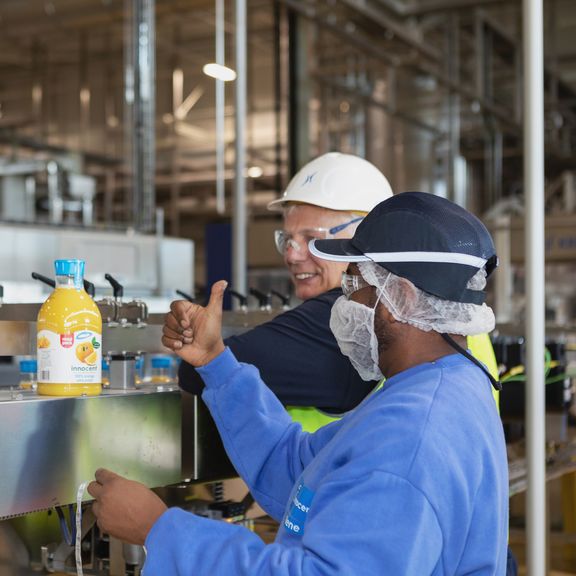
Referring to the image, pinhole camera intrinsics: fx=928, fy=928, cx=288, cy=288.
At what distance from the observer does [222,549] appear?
1.10 m

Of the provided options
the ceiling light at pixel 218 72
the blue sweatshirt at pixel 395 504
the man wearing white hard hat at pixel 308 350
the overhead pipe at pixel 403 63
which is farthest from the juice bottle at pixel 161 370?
the overhead pipe at pixel 403 63

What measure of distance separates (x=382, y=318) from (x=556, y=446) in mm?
2246

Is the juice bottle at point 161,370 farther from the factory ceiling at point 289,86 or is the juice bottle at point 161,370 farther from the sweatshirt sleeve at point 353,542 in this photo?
the factory ceiling at point 289,86

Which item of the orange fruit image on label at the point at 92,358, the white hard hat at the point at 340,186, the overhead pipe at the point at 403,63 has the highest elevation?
the overhead pipe at the point at 403,63

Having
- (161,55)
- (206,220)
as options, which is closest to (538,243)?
(161,55)

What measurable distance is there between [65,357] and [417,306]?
0.66 meters

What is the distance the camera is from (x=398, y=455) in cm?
106

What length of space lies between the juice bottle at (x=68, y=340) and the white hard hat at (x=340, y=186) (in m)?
0.70

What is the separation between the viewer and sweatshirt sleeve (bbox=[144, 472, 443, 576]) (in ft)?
3.34

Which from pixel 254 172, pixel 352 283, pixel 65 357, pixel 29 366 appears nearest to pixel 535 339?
pixel 352 283

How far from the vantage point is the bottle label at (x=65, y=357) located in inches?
61.5

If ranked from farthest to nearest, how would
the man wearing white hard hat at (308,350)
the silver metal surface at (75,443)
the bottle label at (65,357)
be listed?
1. the man wearing white hard hat at (308,350)
2. the bottle label at (65,357)
3. the silver metal surface at (75,443)

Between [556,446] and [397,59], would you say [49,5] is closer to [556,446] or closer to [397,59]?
[397,59]

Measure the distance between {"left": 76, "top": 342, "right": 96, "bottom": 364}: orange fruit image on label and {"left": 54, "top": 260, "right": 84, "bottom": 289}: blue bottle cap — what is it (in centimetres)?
11
